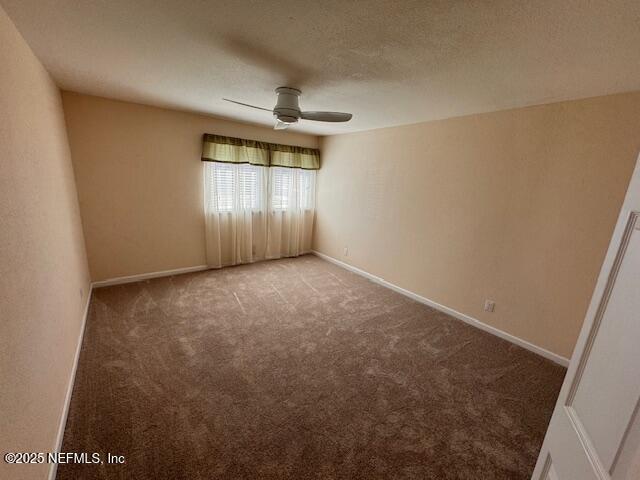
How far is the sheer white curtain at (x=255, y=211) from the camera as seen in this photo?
3957mm

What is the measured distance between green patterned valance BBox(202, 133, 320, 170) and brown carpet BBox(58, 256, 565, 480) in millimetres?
2021

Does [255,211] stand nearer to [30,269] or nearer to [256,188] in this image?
[256,188]

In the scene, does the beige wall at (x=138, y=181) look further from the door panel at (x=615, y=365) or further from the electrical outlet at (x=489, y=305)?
the door panel at (x=615, y=365)

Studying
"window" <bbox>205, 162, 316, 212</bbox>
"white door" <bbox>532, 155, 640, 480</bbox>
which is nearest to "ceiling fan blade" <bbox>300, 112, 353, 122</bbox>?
"white door" <bbox>532, 155, 640, 480</bbox>

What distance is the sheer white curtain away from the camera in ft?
13.0

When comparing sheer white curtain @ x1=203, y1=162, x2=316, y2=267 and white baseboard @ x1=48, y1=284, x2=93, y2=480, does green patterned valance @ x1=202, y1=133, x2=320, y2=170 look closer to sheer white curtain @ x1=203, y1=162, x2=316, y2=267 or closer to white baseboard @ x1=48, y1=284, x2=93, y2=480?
sheer white curtain @ x1=203, y1=162, x2=316, y2=267

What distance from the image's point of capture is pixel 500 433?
1636 mm

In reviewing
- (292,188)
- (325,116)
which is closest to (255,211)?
(292,188)

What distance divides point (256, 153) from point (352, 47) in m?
2.84

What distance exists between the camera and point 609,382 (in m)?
0.69

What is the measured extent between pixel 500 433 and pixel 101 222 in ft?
14.0

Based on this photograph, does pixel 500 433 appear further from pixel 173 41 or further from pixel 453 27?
pixel 173 41

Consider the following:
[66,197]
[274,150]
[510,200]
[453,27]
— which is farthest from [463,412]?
[274,150]

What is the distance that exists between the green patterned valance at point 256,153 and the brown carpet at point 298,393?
2.02 metres
